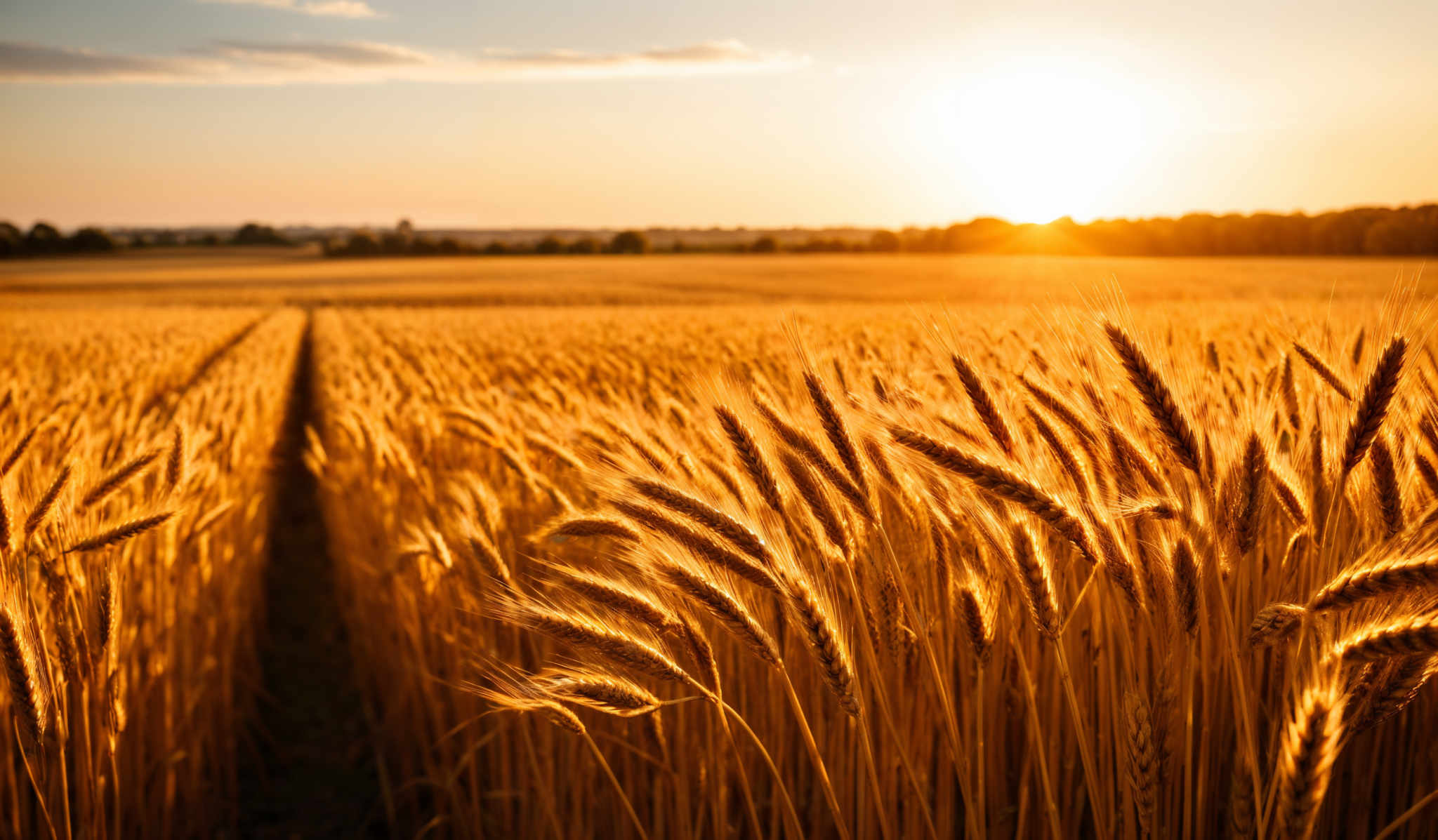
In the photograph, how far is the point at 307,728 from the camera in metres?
4.28

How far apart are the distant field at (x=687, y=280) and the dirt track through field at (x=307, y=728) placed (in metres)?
17.1

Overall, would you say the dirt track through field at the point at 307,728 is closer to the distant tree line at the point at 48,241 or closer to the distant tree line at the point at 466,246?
the distant tree line at the point at 466,246

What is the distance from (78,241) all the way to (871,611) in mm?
99018

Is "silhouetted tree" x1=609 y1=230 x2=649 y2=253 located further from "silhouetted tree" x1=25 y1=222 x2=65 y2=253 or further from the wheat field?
the wheat field

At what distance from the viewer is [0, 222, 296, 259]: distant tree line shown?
7725cm

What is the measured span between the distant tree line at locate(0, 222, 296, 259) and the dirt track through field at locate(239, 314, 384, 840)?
90764 mm

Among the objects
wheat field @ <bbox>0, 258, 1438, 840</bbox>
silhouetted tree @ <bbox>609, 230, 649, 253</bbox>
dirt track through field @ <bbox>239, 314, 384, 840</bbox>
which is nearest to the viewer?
wheat field @ <bbox>0, 258, 1438, 840</bbox>

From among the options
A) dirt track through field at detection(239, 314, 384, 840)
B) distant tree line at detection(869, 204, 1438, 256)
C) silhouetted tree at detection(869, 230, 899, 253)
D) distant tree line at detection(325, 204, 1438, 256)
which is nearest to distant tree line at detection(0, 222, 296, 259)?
distant tree line at detection(325, 204, 1438, 256)

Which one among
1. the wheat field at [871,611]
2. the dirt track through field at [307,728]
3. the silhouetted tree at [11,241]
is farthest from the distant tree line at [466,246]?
the wheat field at [871,611]

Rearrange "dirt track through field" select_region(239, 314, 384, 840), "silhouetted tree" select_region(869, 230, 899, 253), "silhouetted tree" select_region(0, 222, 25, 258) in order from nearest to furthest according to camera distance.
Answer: "dirt track through field" select_region(239, 314, 384, 840) → "silhouetted tree" select_region(869, 230, 899, 253) → "silhouetted tree" select_region(0, 222, 25, 258)

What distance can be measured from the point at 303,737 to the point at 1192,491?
411 centimetres

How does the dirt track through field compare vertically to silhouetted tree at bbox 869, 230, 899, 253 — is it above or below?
below

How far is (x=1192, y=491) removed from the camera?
1.37 m

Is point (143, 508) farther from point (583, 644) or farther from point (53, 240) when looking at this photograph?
point (53, 240)
